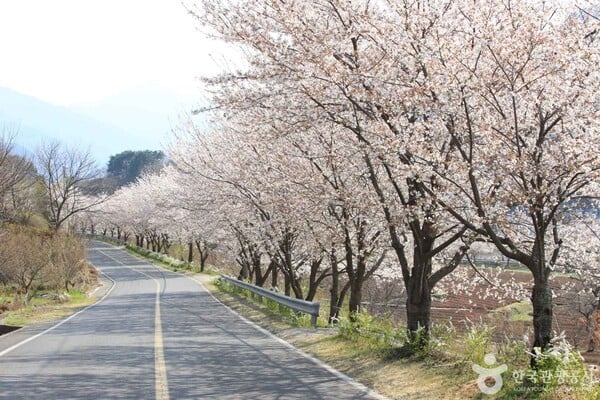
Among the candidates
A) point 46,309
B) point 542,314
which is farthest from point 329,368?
point 46,309

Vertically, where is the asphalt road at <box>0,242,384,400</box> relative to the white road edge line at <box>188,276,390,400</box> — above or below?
below

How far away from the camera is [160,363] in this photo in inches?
449

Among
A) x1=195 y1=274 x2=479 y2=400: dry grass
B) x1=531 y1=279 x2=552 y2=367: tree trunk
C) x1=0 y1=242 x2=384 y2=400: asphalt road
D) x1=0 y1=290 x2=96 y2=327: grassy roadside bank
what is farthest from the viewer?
x1=0 y1=290 x2=96 y2=327: grassy roadside bank

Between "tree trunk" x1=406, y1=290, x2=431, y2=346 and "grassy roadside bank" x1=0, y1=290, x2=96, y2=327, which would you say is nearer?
"tree trunk" x1=406, y1=290, x2=431, y2=346

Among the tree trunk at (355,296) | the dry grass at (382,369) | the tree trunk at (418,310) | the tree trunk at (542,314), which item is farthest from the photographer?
the tree trunk at (355,296)

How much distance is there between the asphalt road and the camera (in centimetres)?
885

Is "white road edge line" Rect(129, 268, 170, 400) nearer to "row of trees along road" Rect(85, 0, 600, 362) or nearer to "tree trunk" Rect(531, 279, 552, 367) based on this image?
"row of trees along road" Rect(85, 0, 600, 362)

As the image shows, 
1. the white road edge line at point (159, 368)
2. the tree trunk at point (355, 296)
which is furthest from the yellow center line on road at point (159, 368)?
the tree trunk at point (355, 296)

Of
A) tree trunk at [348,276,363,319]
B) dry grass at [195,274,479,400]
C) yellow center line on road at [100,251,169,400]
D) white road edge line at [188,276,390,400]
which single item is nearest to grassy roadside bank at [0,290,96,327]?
yellow center line on road at [100,251,169,400]

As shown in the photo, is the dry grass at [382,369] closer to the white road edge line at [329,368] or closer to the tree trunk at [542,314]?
the white road edge line at [329,368]

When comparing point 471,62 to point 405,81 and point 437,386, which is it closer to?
point 405,81

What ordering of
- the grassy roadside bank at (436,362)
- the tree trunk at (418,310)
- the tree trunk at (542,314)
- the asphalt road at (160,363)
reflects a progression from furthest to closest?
the tree trunk at (418,310) → the asphalt road at (160,363) → the tree trunk at (542,314) → the grassy roadside bank at (436,362)

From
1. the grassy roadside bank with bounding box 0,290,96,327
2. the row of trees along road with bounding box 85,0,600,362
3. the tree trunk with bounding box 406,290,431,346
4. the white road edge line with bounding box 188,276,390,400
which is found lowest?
the grassy roadside bank with bounding box 0,290,96,327

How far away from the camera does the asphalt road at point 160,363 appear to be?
8852 mm
